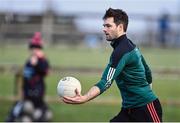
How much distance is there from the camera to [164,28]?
1150 inches

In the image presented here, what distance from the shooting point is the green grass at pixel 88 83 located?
1738cm

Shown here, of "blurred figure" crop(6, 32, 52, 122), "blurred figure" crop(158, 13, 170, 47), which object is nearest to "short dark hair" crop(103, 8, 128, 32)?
"blurred figure" crop(6, 32, 52, 122)

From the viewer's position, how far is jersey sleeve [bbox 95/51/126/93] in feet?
26.7

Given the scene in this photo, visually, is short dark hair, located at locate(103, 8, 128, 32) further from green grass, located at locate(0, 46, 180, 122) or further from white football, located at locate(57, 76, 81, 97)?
green grass, located at locate(0, 46, 180, 122)

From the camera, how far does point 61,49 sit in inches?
1237

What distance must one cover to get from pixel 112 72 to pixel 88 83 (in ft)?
41.4

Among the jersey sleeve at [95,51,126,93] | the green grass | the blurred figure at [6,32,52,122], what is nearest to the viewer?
the jersey sleeve at [95,51,126,93]

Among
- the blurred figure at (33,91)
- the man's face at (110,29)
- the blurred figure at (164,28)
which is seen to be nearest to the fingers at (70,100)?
the man's face at (110,29)

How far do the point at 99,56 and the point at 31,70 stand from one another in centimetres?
1504

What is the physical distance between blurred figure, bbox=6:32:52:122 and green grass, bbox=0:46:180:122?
47.6 inches

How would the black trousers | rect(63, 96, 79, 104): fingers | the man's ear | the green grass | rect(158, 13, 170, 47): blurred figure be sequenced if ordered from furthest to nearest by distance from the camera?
rect(158, 13, 170, 47): blurred figure → the green grass → the black trousers → the man's ear → rect(63, 96, 79, 104): fingers

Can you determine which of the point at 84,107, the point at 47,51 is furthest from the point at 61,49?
the point at 84,107

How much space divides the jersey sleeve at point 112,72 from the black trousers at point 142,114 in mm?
770

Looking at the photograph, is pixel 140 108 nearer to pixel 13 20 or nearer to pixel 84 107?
pixel 84 107
